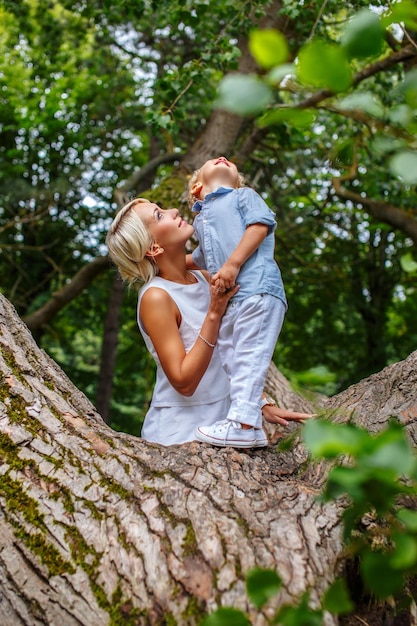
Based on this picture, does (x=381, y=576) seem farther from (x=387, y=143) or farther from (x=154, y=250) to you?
(x=154, y=250)

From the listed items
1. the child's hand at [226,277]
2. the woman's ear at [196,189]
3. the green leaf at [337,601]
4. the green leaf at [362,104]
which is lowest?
the green leaf at [337,601]

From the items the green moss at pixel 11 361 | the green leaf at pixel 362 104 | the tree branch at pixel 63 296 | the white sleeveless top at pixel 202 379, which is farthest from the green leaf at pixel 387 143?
the tree branch at pixel 63 296

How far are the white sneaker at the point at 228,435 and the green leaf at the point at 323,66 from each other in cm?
155

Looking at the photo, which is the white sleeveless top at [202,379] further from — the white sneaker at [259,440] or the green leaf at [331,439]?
the green leaf at [331,439]

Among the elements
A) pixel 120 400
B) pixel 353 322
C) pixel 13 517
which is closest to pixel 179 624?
pixel 13 517

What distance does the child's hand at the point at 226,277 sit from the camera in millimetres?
2209

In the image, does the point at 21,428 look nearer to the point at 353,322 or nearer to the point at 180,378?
the point at 180,378

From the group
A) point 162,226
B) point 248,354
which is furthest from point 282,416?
point 162,226

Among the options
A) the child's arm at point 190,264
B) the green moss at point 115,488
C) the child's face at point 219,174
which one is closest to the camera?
the green moss at point 115,488

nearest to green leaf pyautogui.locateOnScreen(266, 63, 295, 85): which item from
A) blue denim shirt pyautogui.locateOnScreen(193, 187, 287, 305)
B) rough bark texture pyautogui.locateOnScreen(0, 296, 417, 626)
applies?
rough bark texture pyautogui.locateOnScreen(0, 296, 417, 626)

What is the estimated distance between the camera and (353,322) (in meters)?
7.70

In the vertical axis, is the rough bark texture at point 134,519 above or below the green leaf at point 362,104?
below

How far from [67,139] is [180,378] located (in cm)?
604

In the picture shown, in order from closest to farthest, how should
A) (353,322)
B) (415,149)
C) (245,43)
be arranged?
1. (415,149)
2. (245,43)
3. (353,322)
